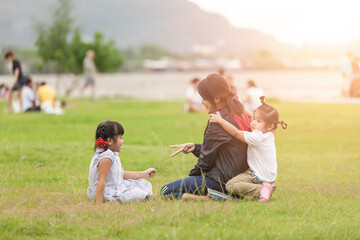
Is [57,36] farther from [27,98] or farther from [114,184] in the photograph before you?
[114,184]

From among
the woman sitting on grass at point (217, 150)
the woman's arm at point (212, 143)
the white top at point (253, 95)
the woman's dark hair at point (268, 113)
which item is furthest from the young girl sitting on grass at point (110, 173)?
the white top at point (253, 95)

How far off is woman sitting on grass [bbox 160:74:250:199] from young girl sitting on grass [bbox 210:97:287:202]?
3.5 inches

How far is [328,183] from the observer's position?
7734 mm

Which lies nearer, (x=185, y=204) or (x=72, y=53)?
(x=185, y=204)

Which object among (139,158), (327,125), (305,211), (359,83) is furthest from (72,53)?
(305,211)

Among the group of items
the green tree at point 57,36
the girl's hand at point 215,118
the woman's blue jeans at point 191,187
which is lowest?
the woman's blue jeans at point 191,187

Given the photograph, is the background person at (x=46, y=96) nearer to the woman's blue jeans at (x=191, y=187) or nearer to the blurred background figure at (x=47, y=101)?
the blurred background figure at (x=47, y=101)

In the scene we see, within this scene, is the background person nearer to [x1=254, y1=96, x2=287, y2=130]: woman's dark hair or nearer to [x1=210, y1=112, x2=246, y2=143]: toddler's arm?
[x1=210, y1=112, x2=246, y2=143]: toddler's arm

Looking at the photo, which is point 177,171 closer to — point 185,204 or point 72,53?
point 185,204

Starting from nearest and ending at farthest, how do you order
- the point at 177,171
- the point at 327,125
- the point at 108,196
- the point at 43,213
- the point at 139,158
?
the point at 43,213
the point at 108,196
the point at 177,171
the point at 139,158
the point at 327,125

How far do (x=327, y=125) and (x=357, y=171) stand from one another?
22.1 ft

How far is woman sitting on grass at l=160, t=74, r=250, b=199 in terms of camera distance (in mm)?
6371

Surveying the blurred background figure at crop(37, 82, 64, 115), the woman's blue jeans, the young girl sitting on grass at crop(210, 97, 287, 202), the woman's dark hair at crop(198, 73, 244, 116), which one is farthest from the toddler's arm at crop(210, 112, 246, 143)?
the blurred background figure at crop(37, 82, 64, 115)

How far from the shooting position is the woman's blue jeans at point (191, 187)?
21.1ft
